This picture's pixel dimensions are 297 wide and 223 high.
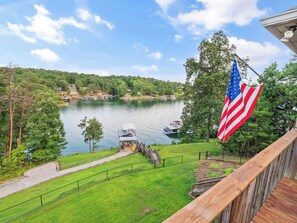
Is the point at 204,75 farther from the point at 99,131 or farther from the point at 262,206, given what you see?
the point at 262,206

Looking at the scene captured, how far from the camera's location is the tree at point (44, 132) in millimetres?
19266

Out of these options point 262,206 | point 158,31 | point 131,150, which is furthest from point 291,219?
point 158,31

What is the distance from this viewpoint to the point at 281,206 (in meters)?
2.26

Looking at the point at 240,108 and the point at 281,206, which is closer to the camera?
the point at 281,206

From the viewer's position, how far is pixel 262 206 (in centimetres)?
214

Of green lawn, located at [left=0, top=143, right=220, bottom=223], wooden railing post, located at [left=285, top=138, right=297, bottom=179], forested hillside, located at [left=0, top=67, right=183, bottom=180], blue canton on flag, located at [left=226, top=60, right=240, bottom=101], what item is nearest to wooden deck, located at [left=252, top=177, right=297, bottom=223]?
wooden railing post, located at [left=285, top=138, right=297, bottom=179]

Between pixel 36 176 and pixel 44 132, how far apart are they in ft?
16.1

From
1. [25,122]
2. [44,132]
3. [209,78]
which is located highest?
[209,78]

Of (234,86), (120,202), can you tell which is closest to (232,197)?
(234,86)

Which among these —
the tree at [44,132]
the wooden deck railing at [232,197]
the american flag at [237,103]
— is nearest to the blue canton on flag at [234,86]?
the american flag at [237,103]

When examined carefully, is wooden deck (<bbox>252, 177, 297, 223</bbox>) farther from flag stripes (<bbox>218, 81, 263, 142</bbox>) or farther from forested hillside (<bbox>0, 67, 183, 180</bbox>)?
forested hillside (<bbox>0, 67, 183, 180</bbox>)

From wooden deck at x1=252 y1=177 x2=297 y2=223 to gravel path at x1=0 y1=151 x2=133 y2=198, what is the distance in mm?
16028

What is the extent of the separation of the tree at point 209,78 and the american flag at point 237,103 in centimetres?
1653

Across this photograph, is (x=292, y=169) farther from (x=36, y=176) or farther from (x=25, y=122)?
(x=25, y=122)
